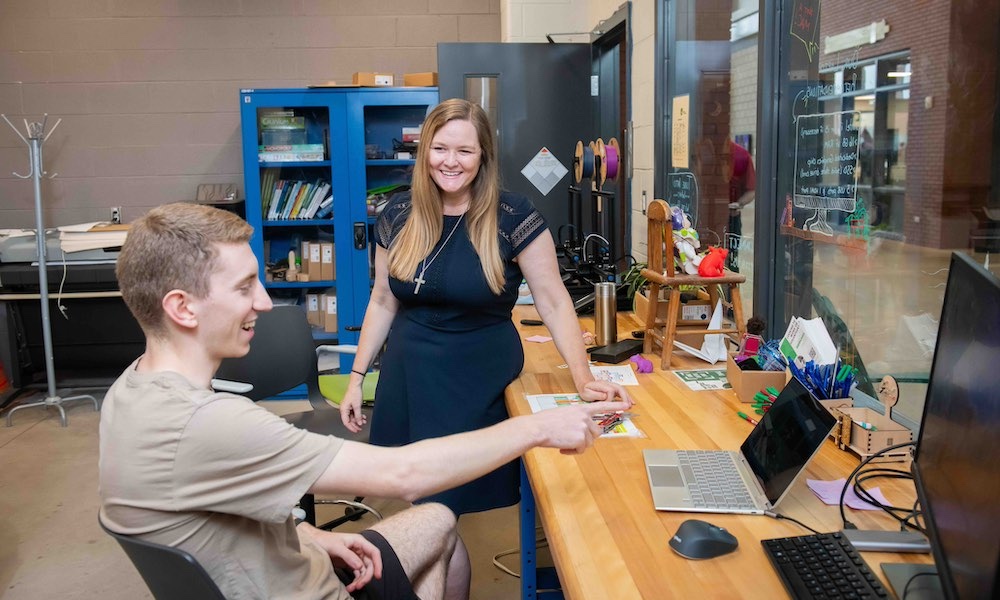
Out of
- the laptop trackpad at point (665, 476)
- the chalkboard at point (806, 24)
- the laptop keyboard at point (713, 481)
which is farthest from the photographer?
the chalkboard at point (806, 24)

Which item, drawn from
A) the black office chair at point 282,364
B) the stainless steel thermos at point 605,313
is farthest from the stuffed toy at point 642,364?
the black office chair at point 282,364

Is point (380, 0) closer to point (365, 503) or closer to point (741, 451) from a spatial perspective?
point (365, 503)

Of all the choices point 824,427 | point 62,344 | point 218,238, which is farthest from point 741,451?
point 62,344

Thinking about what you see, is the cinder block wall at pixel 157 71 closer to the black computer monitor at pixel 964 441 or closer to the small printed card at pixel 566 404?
the small printed card at pixel 566 404

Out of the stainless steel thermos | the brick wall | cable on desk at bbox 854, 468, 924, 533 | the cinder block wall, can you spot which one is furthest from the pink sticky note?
the cinder block wall

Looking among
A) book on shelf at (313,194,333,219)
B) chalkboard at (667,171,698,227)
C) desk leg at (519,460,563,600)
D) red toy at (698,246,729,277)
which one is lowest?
desk leg at (519,460,563,600)

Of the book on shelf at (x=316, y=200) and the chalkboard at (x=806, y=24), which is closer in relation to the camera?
the chalkboard at (x=806, y=24)

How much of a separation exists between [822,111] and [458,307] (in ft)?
3.48

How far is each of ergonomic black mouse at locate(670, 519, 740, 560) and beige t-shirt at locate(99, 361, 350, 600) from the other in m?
0.55

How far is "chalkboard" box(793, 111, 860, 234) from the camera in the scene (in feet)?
6.89

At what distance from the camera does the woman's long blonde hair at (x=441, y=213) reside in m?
2.33

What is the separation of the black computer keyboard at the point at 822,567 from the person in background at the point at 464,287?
0.98 m

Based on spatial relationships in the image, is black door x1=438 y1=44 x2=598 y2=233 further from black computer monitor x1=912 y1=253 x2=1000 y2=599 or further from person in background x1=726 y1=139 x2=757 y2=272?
black computer monitor x1=912 y1=253 x2=1000 y2=599

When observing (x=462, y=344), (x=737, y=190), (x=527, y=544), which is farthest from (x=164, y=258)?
(x=737, y=190)
